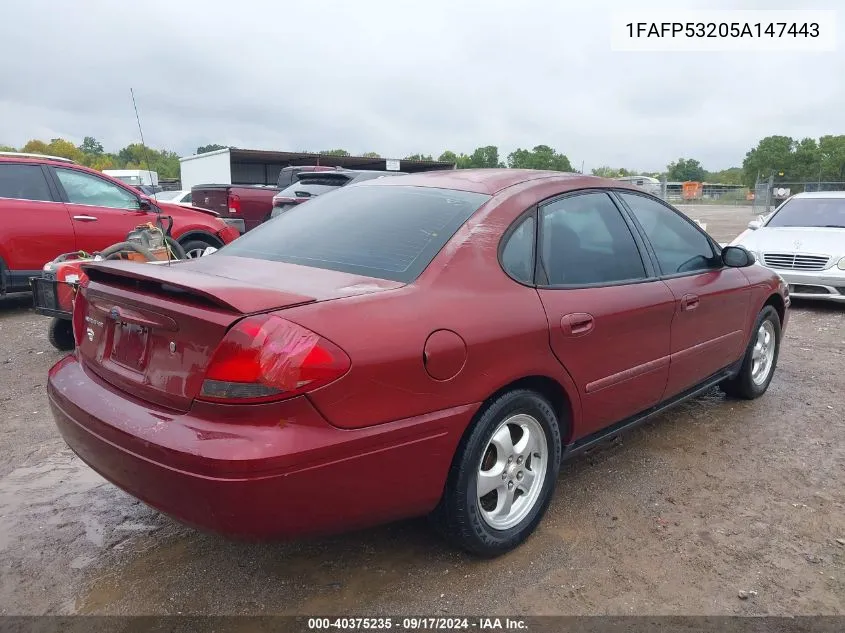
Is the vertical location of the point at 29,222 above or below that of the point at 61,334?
above

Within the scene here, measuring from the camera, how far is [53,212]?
7.20m

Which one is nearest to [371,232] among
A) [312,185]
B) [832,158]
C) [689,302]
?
[689,302]

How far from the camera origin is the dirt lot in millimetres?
2414

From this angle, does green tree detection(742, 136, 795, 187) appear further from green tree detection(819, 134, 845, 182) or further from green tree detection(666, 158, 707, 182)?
green tree detection(666, 158, 707, 182)

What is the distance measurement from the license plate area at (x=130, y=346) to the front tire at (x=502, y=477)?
1.18m

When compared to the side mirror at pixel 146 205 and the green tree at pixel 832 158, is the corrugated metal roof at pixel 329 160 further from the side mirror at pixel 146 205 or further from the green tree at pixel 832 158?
the green tree at pixel 832 158

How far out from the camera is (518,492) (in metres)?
2.77

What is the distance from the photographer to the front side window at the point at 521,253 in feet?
8.84

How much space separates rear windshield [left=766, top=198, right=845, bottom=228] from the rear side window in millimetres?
9255

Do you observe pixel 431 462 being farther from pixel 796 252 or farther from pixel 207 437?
pixel 796 252

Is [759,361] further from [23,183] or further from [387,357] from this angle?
[23,183]

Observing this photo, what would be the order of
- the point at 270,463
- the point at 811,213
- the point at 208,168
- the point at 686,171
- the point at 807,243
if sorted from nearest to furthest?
the point at 270,463, the point at 807,243, the point at 811,213, the point at 208,168, the point at 686,171

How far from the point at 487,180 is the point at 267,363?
5.12 ft

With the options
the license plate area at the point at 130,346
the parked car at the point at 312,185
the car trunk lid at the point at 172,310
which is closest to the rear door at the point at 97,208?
the parked car at the point at 312,185
